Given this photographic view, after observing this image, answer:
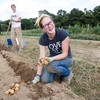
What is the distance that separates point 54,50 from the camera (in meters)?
3.06

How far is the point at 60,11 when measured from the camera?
50688 millimetres

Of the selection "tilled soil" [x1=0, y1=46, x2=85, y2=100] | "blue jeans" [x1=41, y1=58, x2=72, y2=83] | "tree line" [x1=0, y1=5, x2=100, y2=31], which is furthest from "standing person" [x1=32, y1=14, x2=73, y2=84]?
"tree line" [x1=0, y1=5, x2=100, y2=31]

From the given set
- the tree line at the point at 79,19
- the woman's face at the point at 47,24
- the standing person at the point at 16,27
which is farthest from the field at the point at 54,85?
the tree line at the point at 79,19

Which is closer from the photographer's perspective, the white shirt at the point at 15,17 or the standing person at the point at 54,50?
the standing person at the point at 54,50

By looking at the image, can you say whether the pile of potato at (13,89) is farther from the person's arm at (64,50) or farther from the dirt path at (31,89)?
the person's arm at (64,50)

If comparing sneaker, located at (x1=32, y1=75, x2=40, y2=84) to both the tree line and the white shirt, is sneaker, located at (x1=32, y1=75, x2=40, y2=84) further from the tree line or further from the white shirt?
the tree line

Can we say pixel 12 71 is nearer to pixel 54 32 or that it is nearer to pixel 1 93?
pixel 1 93

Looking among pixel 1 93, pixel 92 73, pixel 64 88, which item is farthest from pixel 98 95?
pixel 1 93

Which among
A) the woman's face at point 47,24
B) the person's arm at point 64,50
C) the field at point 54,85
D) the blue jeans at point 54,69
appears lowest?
the field at point 54,85

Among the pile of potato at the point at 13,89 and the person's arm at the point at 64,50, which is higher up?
the person's arm at the point at 64,50

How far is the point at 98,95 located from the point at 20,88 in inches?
48.8

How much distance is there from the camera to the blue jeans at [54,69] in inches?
115

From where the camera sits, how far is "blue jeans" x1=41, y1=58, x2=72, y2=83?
291 centimetres

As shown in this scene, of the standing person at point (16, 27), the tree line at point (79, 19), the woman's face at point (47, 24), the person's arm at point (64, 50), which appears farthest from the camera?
the tree line at point (79, 19)
